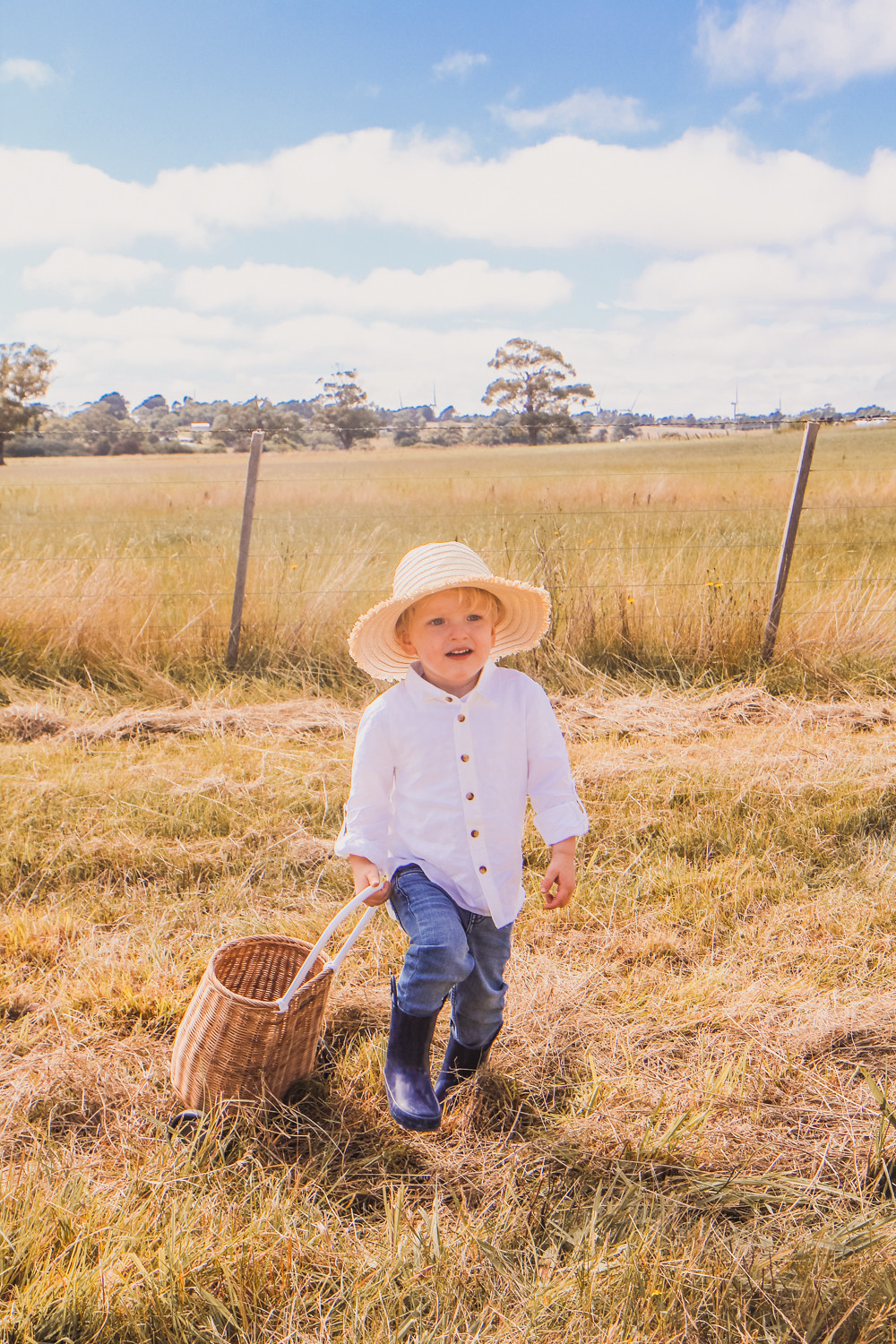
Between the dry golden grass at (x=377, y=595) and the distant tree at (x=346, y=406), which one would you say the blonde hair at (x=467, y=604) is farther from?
the distant tree at (x=346, y=406)

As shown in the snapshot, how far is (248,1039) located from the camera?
7.17 feet

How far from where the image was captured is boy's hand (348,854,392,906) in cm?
211

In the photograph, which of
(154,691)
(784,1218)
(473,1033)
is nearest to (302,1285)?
(473,1033)

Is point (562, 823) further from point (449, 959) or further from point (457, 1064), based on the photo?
point (457, 1064)

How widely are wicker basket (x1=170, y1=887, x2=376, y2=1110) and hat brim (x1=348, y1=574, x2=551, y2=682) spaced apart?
0.63 m

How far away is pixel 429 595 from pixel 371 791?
0.50m

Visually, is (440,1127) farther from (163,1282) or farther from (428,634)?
(428,634)

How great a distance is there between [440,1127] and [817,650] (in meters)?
4.56

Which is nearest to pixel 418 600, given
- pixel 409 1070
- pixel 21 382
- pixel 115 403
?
pixel 409 1070

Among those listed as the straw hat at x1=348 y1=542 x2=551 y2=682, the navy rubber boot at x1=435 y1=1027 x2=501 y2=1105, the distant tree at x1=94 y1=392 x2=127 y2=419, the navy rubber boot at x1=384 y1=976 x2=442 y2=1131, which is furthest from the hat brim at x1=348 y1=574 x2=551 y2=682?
the distant tree at x1=94 y1=392 x2=127 y2=419

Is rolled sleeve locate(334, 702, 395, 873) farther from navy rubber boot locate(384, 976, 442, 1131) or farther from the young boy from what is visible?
navy rubber boot locate(384, 976, 442, 1131)

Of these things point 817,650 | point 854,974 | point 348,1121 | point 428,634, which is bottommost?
point 348,1121

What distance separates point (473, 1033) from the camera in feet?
7.72

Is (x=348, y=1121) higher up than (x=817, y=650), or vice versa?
(x=817, y=650)
